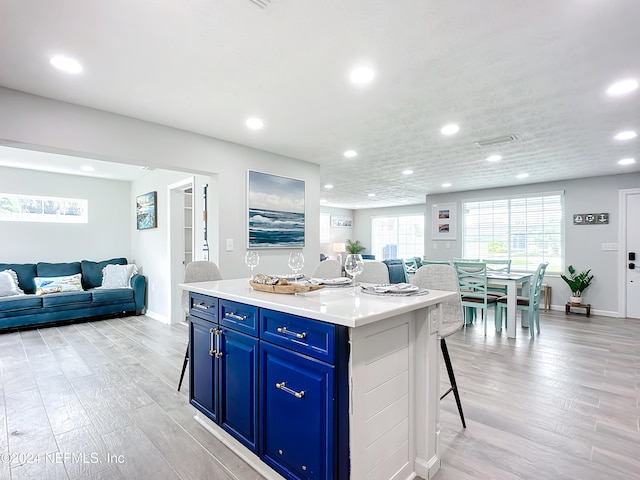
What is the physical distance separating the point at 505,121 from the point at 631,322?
177 inches

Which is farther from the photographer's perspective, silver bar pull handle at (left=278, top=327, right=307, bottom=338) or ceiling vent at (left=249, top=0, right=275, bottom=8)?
ceiling vent at (left=249, top=0, right=275, bottom=8)

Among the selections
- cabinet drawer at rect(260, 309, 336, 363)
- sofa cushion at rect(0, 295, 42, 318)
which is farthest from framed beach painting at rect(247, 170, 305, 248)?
sofa cushion at rect(0, 295, 42, 318)

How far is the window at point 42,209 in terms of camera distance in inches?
212

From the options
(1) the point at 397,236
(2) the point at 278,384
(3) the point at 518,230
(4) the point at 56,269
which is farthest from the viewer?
(1) the point at 397,236

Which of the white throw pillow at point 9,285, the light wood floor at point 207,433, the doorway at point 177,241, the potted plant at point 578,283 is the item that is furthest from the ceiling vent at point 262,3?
the potted plant at point 578,283

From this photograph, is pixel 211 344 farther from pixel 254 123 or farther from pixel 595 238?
pixel 595 238

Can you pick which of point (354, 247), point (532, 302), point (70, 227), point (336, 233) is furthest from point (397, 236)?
point (70, 227)

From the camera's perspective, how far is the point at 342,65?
223 cm

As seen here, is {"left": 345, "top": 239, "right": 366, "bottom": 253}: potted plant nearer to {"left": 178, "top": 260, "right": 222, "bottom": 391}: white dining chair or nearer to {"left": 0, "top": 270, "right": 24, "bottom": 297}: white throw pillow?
{"left": 0, "top": 270, "right": 24, "bottom": 297}: white throw pillow

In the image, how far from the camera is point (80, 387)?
2852mm

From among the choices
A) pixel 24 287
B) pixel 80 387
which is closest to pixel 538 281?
pixel 80 387

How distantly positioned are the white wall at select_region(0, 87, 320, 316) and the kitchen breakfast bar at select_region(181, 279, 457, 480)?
1.92 m

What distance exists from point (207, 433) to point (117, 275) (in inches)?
186

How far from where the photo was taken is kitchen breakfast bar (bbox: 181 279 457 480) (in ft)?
4.50
